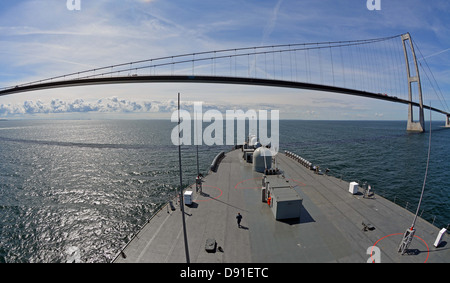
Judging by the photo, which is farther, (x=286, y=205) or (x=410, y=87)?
(x=410, y=87)

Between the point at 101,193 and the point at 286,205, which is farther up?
the point at 286,205

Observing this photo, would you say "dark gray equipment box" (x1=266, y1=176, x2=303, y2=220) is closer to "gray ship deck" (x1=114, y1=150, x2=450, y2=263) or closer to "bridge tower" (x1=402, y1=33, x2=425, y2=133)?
"gray ship deck" (x1=114, y1=150, x2=450, y2=263)

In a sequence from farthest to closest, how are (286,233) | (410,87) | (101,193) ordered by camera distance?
1. (410,87)
2. (101,193)
3. (286,233)

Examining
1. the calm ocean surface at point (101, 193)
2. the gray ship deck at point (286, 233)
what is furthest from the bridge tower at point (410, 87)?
the gray ship deck at point (286, 233)

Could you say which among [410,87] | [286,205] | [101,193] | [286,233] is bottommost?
[101,193]

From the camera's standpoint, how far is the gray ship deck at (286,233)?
36.8ft

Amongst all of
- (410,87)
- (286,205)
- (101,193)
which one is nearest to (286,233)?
(286,205)

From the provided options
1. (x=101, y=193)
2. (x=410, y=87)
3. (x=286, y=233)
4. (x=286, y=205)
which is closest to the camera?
(x=286, y=233)

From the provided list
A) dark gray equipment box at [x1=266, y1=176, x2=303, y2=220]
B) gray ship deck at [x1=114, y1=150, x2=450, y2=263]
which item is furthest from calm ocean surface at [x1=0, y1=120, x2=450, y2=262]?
dark gray equipment box at [x1=266, y1=176, x2=303, y2=220]

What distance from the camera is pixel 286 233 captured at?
1328cm

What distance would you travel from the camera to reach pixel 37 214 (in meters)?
23.6

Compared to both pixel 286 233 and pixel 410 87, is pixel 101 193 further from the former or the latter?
pixel 410 87
